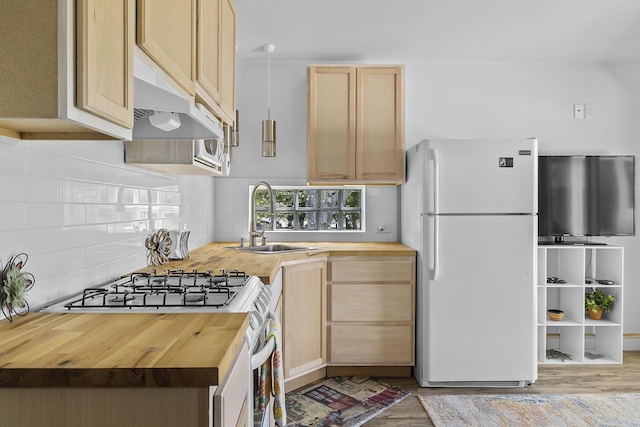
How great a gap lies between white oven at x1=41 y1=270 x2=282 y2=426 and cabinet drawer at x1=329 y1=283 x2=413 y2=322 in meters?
1.45

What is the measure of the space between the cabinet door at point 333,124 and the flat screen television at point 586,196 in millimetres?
1570

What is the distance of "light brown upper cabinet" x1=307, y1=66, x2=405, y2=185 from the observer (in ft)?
11.7

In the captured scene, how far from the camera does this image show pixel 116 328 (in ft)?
3.91

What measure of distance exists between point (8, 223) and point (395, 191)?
307 centimetres

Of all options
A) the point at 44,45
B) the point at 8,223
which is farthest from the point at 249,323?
the point at 44,45

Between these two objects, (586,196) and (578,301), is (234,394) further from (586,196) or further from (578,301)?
(586,196)

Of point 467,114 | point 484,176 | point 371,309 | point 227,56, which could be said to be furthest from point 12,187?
point 467,114

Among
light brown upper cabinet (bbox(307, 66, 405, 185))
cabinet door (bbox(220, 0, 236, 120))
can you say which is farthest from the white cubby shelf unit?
cabinet door (bbox(220, 0, 236, 120))

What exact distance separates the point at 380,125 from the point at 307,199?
3.00 ft

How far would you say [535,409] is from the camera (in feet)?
9.22

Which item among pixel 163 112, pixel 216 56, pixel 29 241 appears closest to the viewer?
pixel 29 241

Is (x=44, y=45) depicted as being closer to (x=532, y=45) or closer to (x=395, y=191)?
(x=395, y=191)

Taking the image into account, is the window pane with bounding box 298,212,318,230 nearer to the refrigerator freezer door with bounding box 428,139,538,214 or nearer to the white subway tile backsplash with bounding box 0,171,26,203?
the refrigerator freezer door with bounding box 428,139,538,214

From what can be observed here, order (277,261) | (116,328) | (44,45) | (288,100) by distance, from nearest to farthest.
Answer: (44,45)
(116,328)
(277,261)
(288,100)
